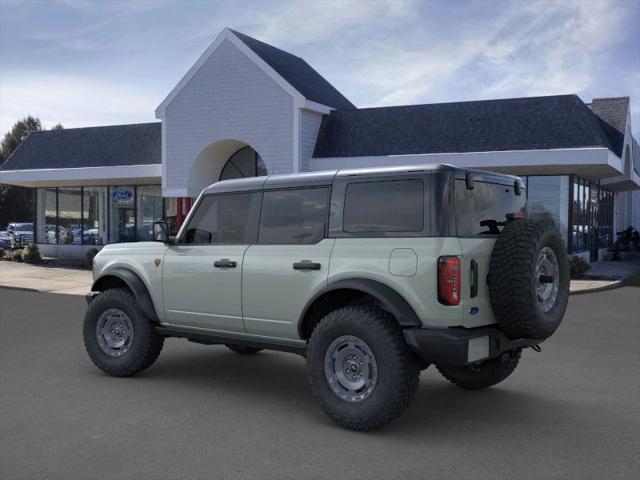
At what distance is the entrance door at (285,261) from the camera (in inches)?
235

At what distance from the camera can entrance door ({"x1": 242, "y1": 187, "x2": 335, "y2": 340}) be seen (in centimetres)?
597

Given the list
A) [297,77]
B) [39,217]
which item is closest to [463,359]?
[297,77]

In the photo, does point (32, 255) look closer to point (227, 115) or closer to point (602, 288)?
point (227, 115)

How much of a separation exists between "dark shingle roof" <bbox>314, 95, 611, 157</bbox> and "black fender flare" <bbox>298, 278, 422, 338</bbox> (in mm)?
15251

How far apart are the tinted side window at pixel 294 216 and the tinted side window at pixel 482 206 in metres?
1.21

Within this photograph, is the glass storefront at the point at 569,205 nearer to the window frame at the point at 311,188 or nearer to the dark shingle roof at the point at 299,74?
the dark shingle roof at the point at 299,74

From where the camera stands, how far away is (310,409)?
243 inches

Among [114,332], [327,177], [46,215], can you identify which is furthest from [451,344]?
[46,215]

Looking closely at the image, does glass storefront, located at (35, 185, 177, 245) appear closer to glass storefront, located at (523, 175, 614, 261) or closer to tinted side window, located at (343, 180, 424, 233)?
glass storefront, located at (523, 175, 614, 261)

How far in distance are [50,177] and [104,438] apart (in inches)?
983

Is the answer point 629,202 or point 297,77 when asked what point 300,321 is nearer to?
point 297,77

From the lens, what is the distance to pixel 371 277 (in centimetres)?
555

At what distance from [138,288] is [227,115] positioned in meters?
15.8

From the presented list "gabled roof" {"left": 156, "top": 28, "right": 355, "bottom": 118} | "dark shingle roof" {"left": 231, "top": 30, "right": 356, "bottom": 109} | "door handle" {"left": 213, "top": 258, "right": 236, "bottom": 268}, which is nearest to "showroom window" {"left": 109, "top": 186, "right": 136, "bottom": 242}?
"gabled roof" {"left": 156, "top": 28, "right": 355, "bottom": 118}
